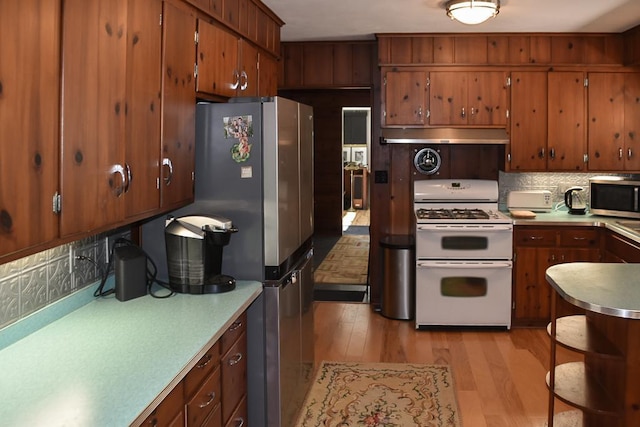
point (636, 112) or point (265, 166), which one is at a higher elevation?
point (636, 112)

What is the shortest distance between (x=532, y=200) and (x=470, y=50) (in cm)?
137

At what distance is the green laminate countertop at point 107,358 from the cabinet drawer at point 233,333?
10 centimetres

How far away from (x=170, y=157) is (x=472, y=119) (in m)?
3.28

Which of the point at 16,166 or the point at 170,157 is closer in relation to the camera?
the point at 16,166

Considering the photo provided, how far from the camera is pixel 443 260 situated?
481cm

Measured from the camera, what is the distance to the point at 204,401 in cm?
210

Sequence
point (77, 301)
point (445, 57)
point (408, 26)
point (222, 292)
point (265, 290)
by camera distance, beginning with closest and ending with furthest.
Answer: point (77, 301) < point (222, 292) < point (265, 290) < point (408, 26) < point (445, 57)

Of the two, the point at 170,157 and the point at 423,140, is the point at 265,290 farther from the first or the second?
the point at 423,140

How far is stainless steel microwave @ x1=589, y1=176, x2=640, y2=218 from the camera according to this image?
185 inches

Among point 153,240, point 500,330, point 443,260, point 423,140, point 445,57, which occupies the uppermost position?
point 445,57

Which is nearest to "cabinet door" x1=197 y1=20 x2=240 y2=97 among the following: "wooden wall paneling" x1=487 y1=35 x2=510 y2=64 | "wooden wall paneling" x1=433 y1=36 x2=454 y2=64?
"wooden wall paneling" x1=433 y1=36 x2=454 y2=64

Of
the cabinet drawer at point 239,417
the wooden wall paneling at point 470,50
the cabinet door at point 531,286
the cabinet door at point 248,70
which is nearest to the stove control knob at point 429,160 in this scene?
the wooden wall paneling at point 470,50

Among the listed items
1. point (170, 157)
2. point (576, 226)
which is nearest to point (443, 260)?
point (576, 226)

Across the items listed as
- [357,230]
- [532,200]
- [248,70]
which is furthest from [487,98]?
[357,230]
